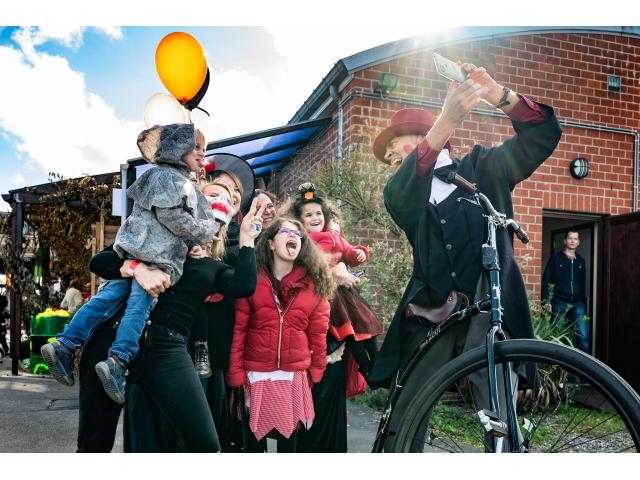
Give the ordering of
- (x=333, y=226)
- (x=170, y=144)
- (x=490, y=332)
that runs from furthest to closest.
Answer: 1. (x=333, y=226)
2. (x=170, y=144)
3. (x=490, y=332)

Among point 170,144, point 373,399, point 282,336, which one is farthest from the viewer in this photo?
point 373,399

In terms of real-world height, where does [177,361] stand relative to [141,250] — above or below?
below

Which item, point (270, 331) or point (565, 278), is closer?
point (270, 331)

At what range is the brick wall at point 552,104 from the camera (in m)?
2.97

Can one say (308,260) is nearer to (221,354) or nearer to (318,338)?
(318,338)

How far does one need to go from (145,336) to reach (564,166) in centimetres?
257

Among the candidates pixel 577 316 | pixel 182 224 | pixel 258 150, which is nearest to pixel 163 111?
pixel 182 224

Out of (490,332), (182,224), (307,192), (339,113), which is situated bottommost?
(490,332)

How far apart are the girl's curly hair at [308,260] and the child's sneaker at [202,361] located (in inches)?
18.7

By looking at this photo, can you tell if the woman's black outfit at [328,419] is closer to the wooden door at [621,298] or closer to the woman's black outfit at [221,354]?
the woman's black outfit at [221,354]

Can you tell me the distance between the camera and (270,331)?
253cm

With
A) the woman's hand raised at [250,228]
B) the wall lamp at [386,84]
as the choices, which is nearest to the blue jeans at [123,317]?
the woman's hand raised at [250,228]

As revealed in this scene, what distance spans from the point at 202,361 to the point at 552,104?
239 cm
